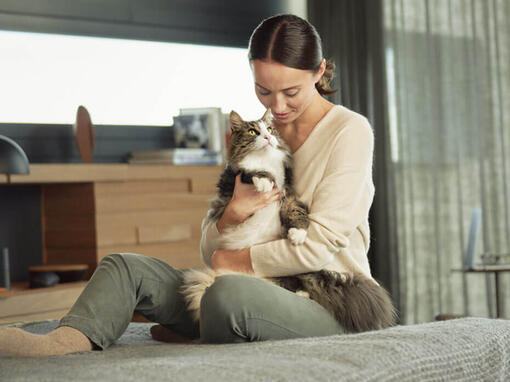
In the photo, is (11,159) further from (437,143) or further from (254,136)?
(437,143)

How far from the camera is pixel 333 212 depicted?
71.8 inches

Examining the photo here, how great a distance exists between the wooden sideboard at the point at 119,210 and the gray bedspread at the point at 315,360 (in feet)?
5.39

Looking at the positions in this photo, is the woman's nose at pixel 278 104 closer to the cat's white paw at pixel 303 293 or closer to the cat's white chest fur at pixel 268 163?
the cat's white chest fur at pixel 268 163

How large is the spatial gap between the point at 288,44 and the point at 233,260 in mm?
613

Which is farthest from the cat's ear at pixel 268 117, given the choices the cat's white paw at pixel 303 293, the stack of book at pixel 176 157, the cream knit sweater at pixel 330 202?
the stack of book at pixel 176 157

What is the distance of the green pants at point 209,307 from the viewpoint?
164 cm

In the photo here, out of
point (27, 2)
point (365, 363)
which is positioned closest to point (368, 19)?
point (27, 2)

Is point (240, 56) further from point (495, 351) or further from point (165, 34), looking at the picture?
point (495, 351)

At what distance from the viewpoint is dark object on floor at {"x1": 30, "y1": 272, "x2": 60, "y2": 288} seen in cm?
324

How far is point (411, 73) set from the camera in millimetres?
4168

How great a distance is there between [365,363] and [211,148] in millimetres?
2674

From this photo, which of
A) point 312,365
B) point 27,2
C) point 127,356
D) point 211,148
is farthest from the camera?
point 211,148

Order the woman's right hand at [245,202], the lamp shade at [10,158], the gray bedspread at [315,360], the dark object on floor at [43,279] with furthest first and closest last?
the dark object on floor at [43,279]
the lamp shade at [10,158]
the woman's right hand at [245,202]
the gray bedspread at [315,360]

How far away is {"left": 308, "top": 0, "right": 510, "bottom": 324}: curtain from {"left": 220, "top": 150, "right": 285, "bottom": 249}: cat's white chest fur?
7.54 feet
